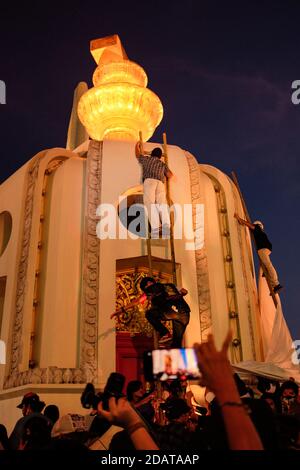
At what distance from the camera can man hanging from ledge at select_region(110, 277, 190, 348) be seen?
22.9 feet

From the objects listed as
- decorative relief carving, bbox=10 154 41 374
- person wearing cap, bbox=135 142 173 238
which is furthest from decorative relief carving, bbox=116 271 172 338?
decorative relief carving, bbox=10 154 41 374

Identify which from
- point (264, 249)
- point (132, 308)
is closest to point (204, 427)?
point (132, 308)

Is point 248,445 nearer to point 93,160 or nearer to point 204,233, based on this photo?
point 204,233

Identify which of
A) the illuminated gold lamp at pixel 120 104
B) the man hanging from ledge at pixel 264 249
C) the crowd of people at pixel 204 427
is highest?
the illuminated gold lamp at pixel 120 104

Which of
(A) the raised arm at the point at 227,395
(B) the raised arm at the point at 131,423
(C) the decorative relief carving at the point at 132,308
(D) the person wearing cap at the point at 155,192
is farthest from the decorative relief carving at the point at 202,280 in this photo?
(A) the raised arm at the point at 227,395

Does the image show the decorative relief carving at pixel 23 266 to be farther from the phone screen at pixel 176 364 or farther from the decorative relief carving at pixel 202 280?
the phone screen at pixel 176 364

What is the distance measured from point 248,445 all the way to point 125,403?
1.99ft

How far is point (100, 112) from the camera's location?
14.0 metres

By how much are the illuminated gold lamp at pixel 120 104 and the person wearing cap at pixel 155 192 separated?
4.17m

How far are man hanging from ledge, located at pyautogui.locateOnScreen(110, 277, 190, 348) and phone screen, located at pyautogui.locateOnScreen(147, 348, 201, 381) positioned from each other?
4.76m

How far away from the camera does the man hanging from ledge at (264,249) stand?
34.7 ft

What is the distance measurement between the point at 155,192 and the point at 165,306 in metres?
3.34
